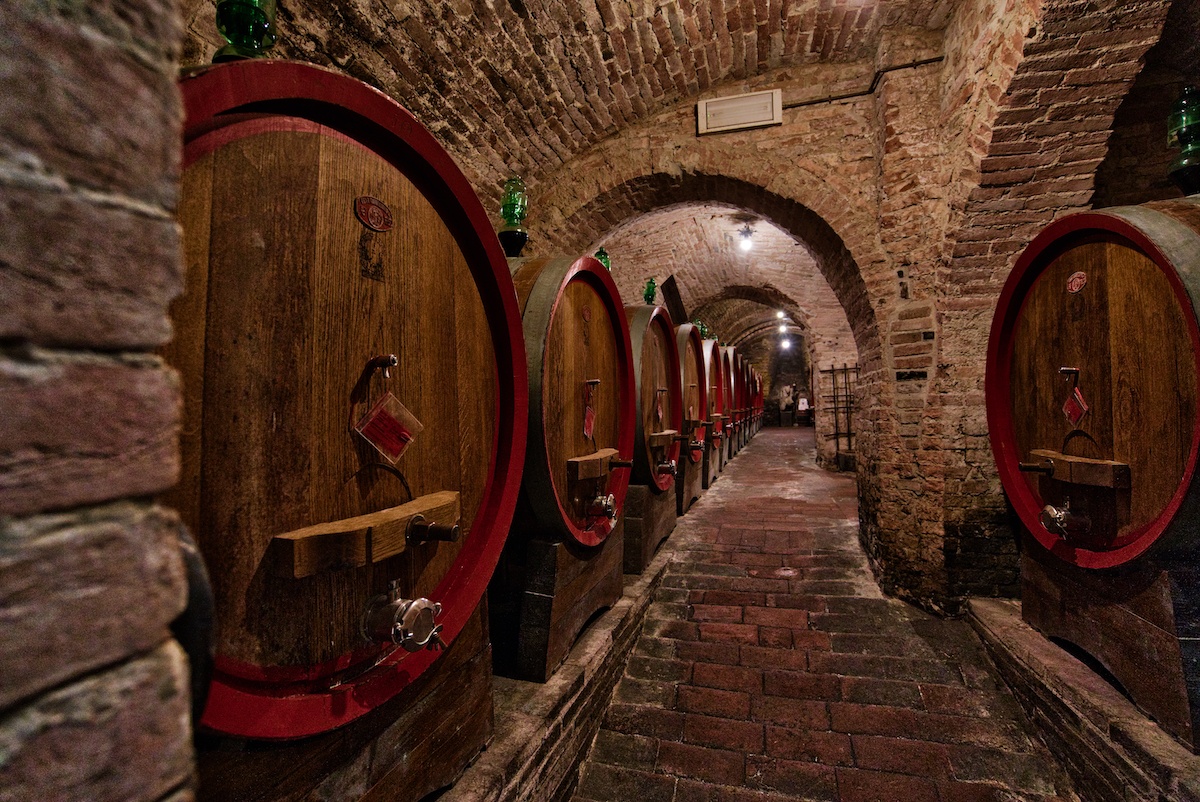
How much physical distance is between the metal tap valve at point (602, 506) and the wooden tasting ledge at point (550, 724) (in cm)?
57

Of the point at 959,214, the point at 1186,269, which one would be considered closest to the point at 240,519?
the point at 1186,269

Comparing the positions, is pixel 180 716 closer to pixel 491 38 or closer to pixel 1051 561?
pixel 1051 561

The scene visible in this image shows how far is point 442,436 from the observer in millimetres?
1282

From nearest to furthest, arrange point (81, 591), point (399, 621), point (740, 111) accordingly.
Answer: point (81, 591)
point (399, 621)
point (740, 111)

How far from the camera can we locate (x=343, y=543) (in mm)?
917

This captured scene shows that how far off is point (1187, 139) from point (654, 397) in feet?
A: 8.25

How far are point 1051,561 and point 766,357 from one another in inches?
811

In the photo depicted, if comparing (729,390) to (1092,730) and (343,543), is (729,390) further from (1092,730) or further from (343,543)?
(343,543)

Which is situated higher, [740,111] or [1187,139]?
[740,111]

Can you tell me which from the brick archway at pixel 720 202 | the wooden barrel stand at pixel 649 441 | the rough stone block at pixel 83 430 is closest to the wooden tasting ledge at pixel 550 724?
the wooden barrel stand at pixel 649 441

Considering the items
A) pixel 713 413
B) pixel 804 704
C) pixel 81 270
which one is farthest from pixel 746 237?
pixel 81 270

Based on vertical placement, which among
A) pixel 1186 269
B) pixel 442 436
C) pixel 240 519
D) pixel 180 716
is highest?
pixel 1186 269

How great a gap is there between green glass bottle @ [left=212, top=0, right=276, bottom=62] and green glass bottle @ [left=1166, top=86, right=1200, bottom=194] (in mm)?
2937

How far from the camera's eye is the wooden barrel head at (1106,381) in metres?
1.53
